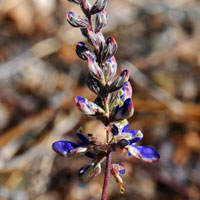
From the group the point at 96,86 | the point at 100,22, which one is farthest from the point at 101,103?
the point at 100,22

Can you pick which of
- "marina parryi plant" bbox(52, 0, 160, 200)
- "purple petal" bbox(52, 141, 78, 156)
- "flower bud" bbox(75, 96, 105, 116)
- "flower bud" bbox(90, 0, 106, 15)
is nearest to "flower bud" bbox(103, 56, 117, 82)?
"marina parryi plant" bbox(52, 0, 160, 200)

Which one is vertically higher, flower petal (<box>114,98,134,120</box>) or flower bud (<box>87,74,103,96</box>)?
flower bud (<box>87,74,103,96</box>)

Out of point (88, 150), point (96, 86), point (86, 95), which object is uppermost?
point (96, 86)

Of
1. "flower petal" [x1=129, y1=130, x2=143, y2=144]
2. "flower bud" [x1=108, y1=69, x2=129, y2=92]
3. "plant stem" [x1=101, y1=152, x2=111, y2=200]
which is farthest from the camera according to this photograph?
"flower petal" [x1=129, y1=130, x2=143, y2=144]

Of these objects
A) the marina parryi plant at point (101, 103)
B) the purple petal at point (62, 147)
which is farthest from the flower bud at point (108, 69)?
the purple petal at point (62, 147)

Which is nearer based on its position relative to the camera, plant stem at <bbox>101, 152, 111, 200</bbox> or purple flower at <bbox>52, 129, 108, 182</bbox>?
plant stem at <bbox>101, 152, 111, 200</bbox>

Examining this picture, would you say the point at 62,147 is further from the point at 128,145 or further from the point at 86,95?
the point at 86,95

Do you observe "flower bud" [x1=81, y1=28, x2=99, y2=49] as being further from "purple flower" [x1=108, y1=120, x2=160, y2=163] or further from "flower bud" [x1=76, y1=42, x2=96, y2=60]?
"purple flower" [x1=108, y1=120, x2=160, y2=163]
